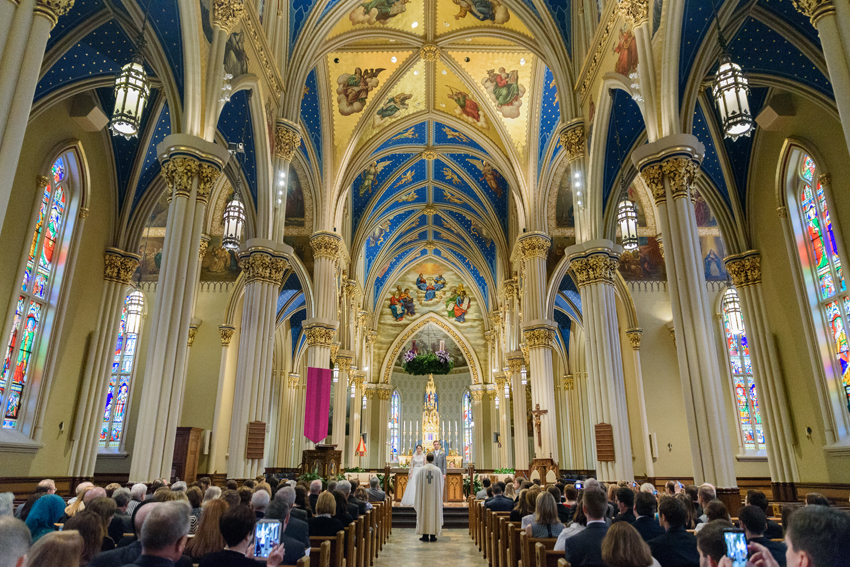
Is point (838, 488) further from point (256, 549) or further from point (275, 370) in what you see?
point (275, 370)

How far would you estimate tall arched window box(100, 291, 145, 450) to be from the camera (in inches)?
671

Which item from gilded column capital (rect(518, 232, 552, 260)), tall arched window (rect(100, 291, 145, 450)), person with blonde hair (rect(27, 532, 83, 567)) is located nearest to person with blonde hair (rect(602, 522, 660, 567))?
person with blonde hair (rect(27, 532, 83, 567))

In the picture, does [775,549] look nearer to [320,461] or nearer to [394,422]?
[320,461]

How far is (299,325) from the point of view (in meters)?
26.8

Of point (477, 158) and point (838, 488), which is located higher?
point (477, 158)

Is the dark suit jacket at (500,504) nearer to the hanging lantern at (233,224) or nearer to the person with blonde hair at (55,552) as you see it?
the hanging lantern at (233,224)

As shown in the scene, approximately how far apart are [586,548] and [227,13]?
978 cm

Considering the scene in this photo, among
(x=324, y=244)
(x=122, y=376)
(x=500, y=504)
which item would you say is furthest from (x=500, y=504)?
(x=122, y=376)

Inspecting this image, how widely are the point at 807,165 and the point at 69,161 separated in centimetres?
1508

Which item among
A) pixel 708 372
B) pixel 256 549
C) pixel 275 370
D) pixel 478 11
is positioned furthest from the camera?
pixel 275 370

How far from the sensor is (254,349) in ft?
38.8

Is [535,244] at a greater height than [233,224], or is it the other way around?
[535,244]

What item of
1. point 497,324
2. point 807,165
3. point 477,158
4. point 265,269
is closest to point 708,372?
point 807,165

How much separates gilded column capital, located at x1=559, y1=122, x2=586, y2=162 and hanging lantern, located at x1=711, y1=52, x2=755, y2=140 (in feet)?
20.1
